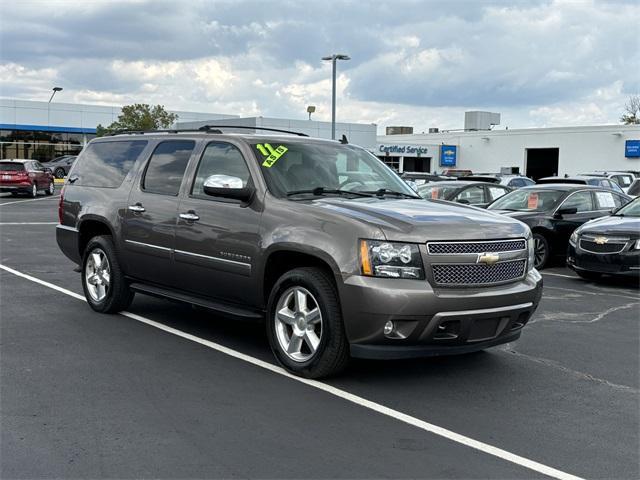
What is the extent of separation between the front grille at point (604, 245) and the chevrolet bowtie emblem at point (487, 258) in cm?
595

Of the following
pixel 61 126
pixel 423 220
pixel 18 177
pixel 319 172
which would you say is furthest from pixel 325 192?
pixel 61 126

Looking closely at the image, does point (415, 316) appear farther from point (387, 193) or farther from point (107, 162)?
point (107, 162)

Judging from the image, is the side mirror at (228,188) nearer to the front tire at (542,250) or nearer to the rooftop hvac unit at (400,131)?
the front tire at (542,250)

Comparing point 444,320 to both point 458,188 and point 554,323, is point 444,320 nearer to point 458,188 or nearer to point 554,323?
point 554,323

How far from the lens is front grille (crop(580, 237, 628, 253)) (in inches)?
413

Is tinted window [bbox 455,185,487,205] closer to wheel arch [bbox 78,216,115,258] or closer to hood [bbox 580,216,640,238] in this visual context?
hood [bbox 580,216,640,238]

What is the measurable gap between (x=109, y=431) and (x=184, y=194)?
2.83 meters

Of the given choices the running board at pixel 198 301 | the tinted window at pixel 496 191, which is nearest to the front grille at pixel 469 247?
the running board at pixel 198 301

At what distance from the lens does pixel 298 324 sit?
552cm

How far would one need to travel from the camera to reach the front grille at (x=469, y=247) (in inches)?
202

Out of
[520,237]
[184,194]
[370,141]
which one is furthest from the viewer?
[370,141]

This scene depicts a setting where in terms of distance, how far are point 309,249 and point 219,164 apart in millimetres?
1651

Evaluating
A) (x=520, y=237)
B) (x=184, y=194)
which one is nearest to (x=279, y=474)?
(x=520, y=237)

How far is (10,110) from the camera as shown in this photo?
55.1m
